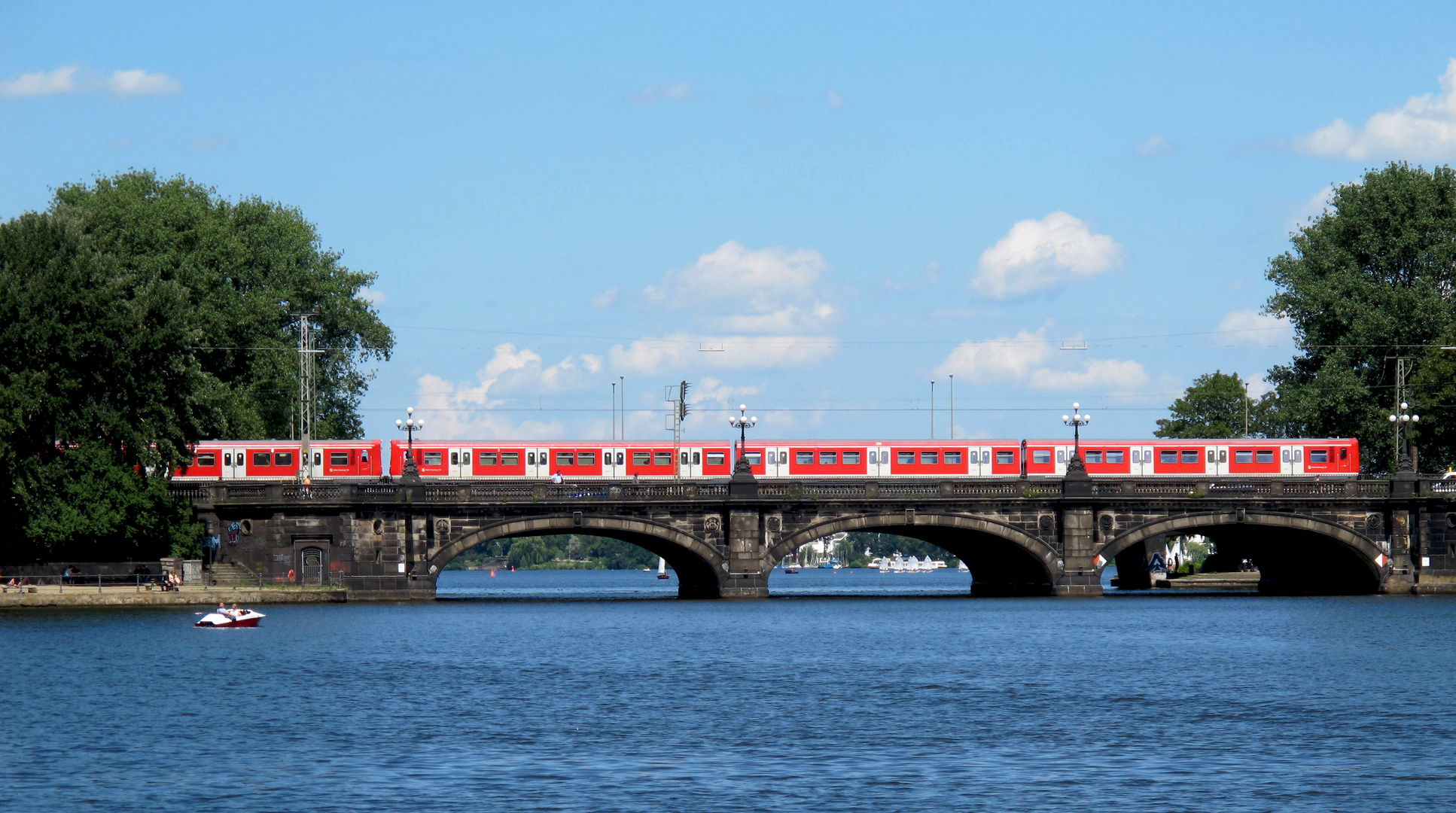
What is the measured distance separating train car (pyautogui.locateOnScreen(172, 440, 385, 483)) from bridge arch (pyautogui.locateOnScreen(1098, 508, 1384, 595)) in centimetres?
3752

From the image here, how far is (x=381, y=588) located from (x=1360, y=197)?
2567 inches

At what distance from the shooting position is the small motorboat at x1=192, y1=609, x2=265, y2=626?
63969 mm

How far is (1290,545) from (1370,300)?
20.2m

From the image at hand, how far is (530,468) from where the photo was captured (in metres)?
88.1

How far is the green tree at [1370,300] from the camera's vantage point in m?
103

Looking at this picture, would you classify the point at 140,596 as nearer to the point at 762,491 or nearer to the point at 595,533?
the point at 595,533

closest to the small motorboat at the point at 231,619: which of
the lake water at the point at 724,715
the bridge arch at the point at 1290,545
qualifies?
the lake water at the point at 724,715

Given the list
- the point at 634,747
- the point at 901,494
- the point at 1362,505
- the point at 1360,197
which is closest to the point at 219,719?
the point at 634,747

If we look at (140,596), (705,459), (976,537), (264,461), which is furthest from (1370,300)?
(140,596)

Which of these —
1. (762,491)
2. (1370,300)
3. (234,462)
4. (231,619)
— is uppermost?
(1370,300)

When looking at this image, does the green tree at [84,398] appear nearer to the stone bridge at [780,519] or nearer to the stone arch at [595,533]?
the stone bridge at [780,519]

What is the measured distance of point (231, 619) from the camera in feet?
212

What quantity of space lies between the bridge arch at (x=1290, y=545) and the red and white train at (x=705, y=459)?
4243 mm

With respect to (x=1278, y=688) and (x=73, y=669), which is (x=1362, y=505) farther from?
(x=73, y=669)
